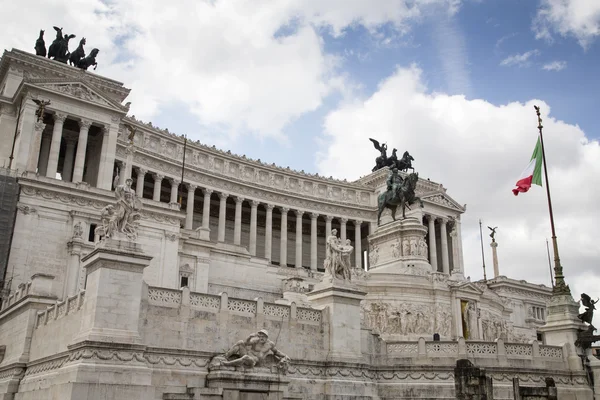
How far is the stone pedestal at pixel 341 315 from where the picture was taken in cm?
2628

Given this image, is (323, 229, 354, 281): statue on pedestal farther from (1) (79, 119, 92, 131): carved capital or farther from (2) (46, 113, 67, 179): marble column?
(1) (79, 119, 92, 131): carved capital

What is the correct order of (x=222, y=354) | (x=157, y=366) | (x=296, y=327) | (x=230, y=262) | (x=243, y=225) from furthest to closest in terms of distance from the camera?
(x=243, y=225), (x=230, y=262), (x=296, y=327), (x=222, y=354), (x=157, y=366)

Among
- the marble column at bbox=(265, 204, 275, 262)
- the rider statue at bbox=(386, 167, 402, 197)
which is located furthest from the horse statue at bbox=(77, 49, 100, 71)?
the rider statue at bbox=(386, 167, 402, 197)

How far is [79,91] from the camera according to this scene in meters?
56.5

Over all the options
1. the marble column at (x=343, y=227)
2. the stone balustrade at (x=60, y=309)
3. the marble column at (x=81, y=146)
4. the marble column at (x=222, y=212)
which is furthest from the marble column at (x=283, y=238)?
the stone balustrade at (x=60, y=309)

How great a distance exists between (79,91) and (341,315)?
40020 millimetres

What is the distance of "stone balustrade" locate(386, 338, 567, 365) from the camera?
26703mm

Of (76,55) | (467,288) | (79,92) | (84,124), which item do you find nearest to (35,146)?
(84,124)

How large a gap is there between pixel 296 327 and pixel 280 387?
313cm

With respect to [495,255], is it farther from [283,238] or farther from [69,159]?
[69,159]

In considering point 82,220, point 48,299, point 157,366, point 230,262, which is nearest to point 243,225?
point 230,262

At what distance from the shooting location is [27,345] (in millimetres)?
26016

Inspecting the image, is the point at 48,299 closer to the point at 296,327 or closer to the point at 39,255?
the point at 296,327

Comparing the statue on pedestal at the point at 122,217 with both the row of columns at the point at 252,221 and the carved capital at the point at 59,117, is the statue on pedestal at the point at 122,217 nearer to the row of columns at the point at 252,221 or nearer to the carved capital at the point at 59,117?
the carved capital at the point at 59,117
